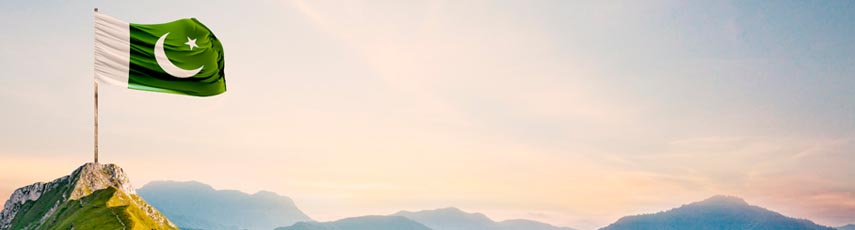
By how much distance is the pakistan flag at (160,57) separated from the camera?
5750 cm

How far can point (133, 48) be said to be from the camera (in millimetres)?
59250

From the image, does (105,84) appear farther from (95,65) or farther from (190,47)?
(190,47)

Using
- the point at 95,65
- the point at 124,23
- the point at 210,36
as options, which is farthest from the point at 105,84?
the point at 210,36

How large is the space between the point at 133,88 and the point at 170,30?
7.35 meters

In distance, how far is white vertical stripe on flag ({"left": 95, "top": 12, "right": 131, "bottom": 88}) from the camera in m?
56.8

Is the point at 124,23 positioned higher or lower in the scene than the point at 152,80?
higher

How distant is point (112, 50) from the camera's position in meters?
58.0

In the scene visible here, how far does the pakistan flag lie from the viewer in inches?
2264

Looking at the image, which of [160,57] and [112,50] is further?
[160,57]

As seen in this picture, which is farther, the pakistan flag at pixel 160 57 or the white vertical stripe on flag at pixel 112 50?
the pakistan flag at pixel 160 57

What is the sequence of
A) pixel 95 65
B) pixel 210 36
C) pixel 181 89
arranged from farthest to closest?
pixel 210 36 → pixel 181 89 → pixel 95 65

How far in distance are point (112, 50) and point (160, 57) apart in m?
4.17

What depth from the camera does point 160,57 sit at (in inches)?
2395

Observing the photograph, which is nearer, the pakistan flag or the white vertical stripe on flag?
the white vertical stripe on flag
